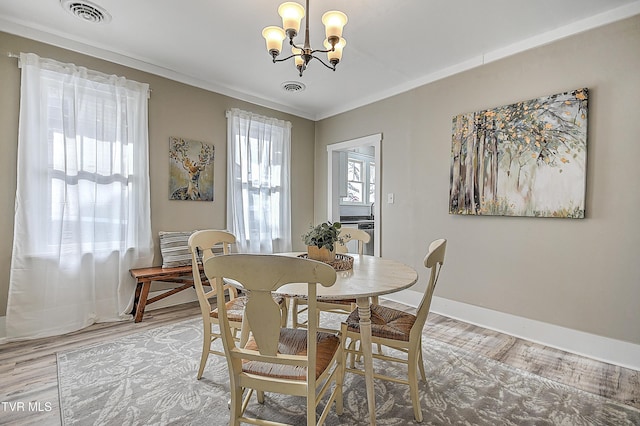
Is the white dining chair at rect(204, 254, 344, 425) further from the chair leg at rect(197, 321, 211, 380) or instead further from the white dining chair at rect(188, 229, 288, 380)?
the chair leg at rect(197, 321, 211, 380)

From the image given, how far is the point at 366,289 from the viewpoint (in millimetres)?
1457

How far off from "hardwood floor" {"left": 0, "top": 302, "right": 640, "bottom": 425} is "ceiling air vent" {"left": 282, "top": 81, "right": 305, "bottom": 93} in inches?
111

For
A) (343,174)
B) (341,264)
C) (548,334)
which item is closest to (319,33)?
(341,264)

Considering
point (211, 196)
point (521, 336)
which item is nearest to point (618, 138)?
point (521, 336)

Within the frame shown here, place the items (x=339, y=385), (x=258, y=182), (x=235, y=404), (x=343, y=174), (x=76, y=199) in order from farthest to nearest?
(x=343, y=174) → (x=258, y=182) → (x=76, y=199) → (x=339, y=385) → (x=235, y=404)

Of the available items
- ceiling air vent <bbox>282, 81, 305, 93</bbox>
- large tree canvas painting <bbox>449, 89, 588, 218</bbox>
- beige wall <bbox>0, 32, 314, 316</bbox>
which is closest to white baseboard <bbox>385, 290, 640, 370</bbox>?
large tree canvas painting <bbox>449, 89, 588, 218</bbox>

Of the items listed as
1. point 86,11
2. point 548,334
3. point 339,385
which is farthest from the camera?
point 548,334

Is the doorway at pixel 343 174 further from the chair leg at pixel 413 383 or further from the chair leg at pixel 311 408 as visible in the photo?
the chair leg at pixel 311 408

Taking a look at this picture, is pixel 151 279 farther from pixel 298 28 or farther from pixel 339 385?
pixel 298 28

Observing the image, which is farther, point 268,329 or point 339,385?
point 339,385

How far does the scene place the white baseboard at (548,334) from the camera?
226cm

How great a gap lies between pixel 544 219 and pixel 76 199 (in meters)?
4.13

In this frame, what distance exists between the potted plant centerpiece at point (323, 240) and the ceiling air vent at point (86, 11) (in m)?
2.37

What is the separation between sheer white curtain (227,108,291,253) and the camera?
3.92 metres
